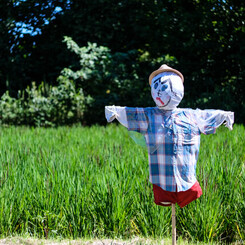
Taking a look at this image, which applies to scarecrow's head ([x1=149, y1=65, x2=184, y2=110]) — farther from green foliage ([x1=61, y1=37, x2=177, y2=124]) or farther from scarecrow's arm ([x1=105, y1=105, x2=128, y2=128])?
green foliage ([x1=61, y1=37, x2=177, y2=124])

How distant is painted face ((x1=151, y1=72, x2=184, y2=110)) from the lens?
1.71 metres

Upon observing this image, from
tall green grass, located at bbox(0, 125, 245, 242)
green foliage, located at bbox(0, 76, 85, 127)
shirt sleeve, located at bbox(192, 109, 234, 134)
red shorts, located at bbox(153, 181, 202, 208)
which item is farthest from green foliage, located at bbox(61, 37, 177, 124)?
red shorts, located at bbox(153, 181, 202, 208)

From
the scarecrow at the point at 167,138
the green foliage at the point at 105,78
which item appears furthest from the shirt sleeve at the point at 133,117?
the green foliage at the point at 105,78

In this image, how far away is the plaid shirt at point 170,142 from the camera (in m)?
1.68

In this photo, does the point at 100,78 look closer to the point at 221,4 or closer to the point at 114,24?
the point at 114,24

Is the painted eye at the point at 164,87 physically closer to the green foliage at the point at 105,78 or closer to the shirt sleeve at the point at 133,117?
the shirt sleeve at the point at 133,117

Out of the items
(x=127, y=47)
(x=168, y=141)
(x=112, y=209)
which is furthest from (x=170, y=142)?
(x=127, y=47)

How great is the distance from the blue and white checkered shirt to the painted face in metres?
0.06

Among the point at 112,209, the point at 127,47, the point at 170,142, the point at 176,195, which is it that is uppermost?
the point at 127,47

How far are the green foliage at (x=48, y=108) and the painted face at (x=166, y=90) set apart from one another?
19.2 feet

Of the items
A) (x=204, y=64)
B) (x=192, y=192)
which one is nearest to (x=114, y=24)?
(x=204, y=64)

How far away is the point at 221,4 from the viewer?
7.11 meters

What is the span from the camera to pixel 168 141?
1.69m

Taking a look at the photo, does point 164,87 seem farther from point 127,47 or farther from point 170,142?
point 127,47
